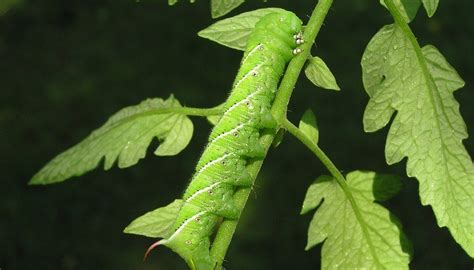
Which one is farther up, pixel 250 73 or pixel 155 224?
pixel 250 73

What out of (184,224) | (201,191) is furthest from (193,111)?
(184,224)

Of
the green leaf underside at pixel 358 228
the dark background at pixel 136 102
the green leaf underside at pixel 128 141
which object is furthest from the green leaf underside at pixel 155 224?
the dark background at pixel 136 102

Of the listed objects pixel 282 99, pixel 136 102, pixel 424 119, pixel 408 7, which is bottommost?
pixel 136 102

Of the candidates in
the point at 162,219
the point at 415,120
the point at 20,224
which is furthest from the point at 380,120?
the point at 20,224

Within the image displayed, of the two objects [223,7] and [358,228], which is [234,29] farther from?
[358,228]

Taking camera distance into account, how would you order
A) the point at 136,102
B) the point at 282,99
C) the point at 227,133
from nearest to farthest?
1. the point at 282,99
2. the point at 227,133
3. the point at 136,102

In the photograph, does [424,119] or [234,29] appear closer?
[424,119]

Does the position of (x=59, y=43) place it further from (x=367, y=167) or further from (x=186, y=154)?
(x=367, y=167)

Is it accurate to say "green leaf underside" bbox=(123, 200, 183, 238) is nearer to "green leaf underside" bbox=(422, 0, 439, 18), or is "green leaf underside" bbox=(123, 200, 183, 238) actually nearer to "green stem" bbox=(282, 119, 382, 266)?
"green stem" bbox=(282, 119, 382, 266)
